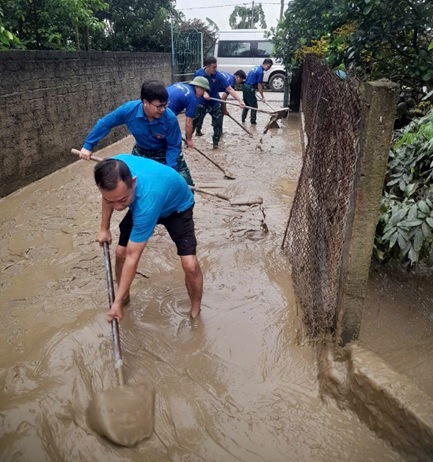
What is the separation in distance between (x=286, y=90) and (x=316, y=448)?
469 inches

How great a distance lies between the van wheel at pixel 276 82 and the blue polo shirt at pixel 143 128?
47.9 feet

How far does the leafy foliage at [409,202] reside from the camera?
2.34 m

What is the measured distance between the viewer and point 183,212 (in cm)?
273

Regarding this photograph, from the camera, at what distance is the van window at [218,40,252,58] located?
16.3 metres

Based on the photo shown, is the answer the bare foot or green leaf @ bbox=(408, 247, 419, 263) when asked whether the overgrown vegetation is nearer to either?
the bare foot

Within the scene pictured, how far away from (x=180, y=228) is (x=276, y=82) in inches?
623

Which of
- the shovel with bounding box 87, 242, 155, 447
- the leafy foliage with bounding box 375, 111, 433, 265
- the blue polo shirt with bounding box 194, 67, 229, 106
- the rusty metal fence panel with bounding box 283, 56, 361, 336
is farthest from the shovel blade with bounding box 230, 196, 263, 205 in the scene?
the blue polo shirt with bounding box 194, 67, 229, 106

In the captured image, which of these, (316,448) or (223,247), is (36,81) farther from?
(316,448)

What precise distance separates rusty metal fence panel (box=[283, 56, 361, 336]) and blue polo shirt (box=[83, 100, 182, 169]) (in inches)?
48.3

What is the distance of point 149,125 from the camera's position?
3576mm

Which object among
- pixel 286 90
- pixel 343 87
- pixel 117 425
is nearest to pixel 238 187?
pixel 343 87

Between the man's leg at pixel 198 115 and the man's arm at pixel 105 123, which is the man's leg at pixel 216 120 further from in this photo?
the man's arm at pixel 105 123

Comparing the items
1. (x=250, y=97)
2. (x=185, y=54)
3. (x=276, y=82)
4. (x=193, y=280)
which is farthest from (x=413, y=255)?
(x=276, y=82)

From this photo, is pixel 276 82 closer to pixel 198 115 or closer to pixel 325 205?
pixel 198 115
